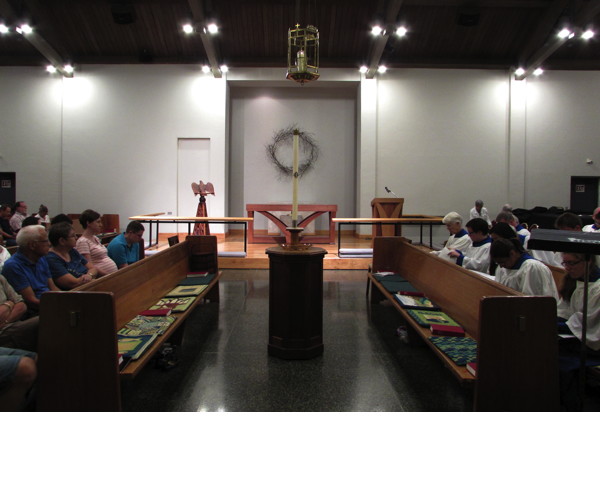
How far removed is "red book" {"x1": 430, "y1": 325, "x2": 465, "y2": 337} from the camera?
10.0 ft

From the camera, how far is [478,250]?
15.7 ft

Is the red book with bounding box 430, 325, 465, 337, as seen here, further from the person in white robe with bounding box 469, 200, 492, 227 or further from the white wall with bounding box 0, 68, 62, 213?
the white wall with bounding box 0, 68, 62, 213

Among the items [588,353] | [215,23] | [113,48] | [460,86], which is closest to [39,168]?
[113,48]

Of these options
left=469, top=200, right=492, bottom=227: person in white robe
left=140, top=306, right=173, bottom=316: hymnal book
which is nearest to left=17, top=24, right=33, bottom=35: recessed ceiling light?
left=140, top=306, right=173, bottom=316: hymnal book

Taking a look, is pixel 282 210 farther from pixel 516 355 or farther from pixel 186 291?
pixel 516 355

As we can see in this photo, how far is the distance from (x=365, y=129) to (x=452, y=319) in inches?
339

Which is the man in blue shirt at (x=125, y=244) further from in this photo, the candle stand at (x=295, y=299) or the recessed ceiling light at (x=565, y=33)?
the recessed ceiling light at (x=565, y=33)

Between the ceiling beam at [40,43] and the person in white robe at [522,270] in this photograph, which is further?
the ceiling beam at [40,43]

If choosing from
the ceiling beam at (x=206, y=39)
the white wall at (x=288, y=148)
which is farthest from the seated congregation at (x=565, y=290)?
the white wall at (x=288, y=148)

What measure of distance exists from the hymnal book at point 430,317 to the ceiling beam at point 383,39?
7283 millimetres

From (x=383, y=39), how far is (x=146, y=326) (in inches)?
342

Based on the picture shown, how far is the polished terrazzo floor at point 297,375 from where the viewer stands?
2832 mm

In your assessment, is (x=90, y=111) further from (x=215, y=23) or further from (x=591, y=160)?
(x=591, y=160)

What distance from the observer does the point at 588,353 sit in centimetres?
274
